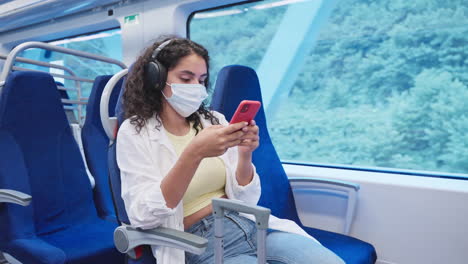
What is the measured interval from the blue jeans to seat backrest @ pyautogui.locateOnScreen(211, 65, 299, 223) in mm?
471

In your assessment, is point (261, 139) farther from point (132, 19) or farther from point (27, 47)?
point (132, 19)

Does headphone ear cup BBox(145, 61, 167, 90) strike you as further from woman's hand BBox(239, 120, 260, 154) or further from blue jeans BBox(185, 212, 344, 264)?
blue jeans BBox(185, 212, 344, 264)

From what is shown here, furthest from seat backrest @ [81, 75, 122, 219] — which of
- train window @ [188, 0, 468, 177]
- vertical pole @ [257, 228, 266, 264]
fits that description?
vertical pole @ [257, 228, 266, 264]

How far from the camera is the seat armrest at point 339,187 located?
1.76 m

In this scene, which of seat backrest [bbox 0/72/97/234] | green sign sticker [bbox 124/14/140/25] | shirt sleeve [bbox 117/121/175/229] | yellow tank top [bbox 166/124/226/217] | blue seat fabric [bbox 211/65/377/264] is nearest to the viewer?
shirt sleeve [bbox 117/121/175/229]

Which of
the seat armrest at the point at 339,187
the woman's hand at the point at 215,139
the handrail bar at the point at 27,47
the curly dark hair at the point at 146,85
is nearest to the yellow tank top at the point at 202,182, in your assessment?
the curly dark hair at the point at 146,85

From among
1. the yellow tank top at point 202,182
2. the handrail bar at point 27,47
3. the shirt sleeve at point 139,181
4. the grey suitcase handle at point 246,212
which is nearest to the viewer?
the grey suitcase handle at point 246,212

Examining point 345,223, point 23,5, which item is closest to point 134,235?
point 345,223

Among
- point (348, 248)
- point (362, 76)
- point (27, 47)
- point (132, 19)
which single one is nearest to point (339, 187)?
point (348, 248)

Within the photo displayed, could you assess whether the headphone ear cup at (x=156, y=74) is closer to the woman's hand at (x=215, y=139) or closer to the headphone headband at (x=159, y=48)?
the headphone headband at (x=159, y=48)

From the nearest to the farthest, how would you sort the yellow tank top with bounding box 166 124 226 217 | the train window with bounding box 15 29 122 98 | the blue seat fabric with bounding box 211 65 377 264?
the yellow tank top with bounding box 166 124 226 217 → the blue seat fabric with bounding box 211 65 377 264 → the train window with bounding box 15 29 122 98

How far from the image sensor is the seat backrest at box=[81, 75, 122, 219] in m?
2.23

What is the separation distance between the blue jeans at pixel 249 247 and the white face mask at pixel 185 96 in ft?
1.28

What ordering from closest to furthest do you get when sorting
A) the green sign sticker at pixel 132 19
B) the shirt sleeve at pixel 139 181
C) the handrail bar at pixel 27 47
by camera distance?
the shirt sleeve at pixel 139 181 < the handrail bar at pixel 27 47 < the green sign sticker at pixel 132 19
